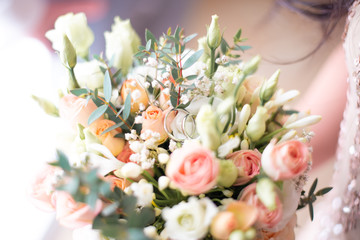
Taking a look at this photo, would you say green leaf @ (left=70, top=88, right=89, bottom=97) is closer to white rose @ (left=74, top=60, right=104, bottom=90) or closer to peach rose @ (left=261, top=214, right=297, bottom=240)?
white rose @ (left=74, top=60, right=104, bottom=90)

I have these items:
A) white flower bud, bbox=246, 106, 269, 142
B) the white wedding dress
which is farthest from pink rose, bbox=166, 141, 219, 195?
the white wedding dress

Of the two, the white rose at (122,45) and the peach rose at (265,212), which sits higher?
the white rose at (122,45)

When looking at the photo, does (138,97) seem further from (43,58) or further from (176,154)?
(43,58)

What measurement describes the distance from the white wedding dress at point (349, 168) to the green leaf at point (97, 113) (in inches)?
20.7

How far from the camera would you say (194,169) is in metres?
0.36

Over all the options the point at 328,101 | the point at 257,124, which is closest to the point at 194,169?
the point at 257,124

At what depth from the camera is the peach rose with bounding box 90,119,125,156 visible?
50 centimetres

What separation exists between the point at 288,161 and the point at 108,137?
0.88 feet

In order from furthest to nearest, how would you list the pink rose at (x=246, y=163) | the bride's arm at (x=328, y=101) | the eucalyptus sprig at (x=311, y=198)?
1. the bride's arm at (x=328, y=101)
2. the eucalyptus sprig at (x=311, y=198)
3. the pink rose at (x=246, y=163)

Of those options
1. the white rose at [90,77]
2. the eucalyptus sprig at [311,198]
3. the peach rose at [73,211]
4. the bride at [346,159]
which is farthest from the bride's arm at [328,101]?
the peach rose at [73,211]

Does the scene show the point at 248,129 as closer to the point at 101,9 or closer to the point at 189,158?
the point at 189,158

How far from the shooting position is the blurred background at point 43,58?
1.00 m

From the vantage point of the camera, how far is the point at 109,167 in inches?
18.9

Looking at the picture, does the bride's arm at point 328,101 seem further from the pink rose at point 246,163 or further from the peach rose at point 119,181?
the peach rose at point 119,181
